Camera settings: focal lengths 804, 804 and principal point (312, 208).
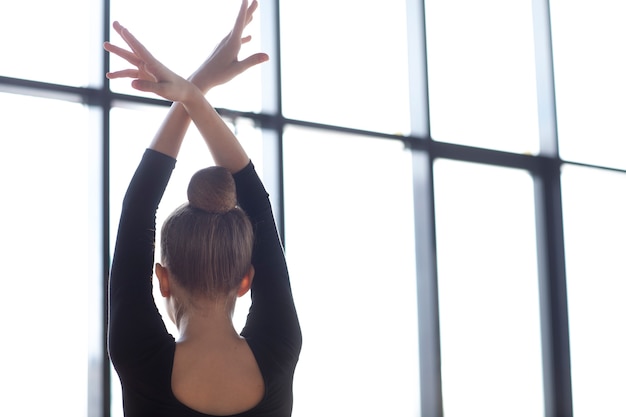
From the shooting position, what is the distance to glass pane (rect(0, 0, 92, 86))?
2.11 meters

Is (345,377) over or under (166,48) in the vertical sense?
under

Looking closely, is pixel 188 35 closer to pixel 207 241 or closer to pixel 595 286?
pixel 207 241

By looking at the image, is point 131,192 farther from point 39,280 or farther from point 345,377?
point 345,377

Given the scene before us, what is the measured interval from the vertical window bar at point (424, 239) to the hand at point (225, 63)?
1725 mm

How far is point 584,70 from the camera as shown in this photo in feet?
11.8

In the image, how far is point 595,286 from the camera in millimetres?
3516

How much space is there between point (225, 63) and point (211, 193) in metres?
0.29

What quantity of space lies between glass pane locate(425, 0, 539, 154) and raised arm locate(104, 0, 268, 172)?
6.06 feet

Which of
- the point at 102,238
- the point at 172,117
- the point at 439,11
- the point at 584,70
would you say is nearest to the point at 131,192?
the point at 172,117

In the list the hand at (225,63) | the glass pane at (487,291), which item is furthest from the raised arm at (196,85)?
the glass pane at (487,291)

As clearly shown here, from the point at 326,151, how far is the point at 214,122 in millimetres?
1596

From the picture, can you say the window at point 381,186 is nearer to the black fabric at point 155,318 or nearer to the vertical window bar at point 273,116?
the vertical window bar at point 273,116

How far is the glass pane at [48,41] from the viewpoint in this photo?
211 cm

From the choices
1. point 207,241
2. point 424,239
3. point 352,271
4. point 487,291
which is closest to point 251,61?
point 207,241
